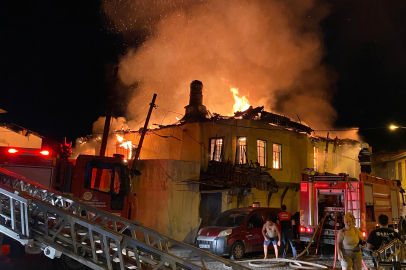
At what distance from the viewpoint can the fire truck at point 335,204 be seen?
1059 cm

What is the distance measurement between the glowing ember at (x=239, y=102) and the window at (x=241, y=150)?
29.5 feet

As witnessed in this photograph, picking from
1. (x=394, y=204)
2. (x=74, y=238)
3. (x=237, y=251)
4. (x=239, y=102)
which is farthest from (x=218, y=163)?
(x=239, y=102)

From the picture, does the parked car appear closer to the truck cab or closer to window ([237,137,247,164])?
the truck cab

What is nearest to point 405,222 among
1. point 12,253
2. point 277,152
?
point 277,152

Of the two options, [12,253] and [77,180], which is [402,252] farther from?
[12,253]

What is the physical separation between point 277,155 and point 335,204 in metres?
7.87

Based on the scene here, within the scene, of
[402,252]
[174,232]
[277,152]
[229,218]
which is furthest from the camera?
[277,152]

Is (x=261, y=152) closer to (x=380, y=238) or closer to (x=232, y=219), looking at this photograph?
(x=232, y=219)

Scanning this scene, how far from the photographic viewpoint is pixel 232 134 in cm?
1878

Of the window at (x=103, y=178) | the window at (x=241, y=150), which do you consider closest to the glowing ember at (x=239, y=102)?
the window at (x=241, y=150)

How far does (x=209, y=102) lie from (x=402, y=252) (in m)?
23.9

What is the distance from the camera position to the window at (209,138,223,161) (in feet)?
62.7

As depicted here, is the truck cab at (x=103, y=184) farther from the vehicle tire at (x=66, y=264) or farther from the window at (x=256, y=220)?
the window at (x=256, y=220)

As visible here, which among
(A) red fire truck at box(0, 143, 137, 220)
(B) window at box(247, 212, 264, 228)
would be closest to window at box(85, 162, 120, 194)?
(A) red fire truck at box(0, 143, 137, 220)
